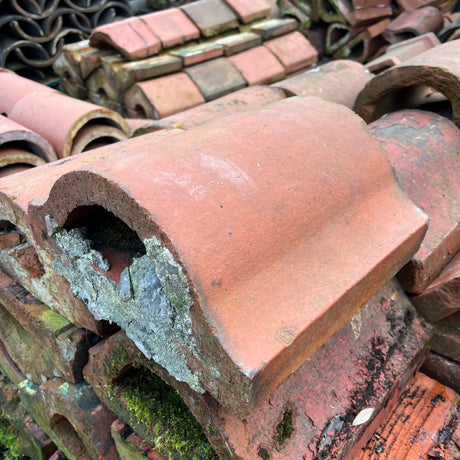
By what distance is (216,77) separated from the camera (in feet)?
14.0

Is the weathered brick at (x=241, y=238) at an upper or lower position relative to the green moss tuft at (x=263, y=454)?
upper

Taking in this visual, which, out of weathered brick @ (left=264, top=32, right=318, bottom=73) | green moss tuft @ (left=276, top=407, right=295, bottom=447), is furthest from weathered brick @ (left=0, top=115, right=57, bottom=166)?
weathered brick @ (left=264, top=32, right=318, bottom=73)

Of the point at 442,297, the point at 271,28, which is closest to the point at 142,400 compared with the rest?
the point at 442,297

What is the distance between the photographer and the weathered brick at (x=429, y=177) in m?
1.64

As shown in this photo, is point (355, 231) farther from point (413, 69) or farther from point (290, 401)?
point (413, 69)

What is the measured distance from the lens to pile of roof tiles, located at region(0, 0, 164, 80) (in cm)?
535

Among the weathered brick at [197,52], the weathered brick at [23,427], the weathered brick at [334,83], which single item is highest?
the weathered brick at [334,83]

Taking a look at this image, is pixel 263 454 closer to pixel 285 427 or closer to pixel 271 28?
pixel 285 427

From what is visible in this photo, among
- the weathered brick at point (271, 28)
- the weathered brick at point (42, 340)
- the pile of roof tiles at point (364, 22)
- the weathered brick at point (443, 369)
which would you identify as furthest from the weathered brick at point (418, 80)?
the pile of roof tiles at point (364, 22)

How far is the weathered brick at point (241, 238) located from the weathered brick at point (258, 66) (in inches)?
125

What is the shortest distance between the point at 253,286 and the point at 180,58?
12.2 ft

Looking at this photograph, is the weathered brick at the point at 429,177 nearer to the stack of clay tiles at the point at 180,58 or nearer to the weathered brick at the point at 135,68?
the stack of clay tiles at the point at 180,58

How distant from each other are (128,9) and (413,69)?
5.80 metres

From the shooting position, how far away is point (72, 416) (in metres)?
1.71
